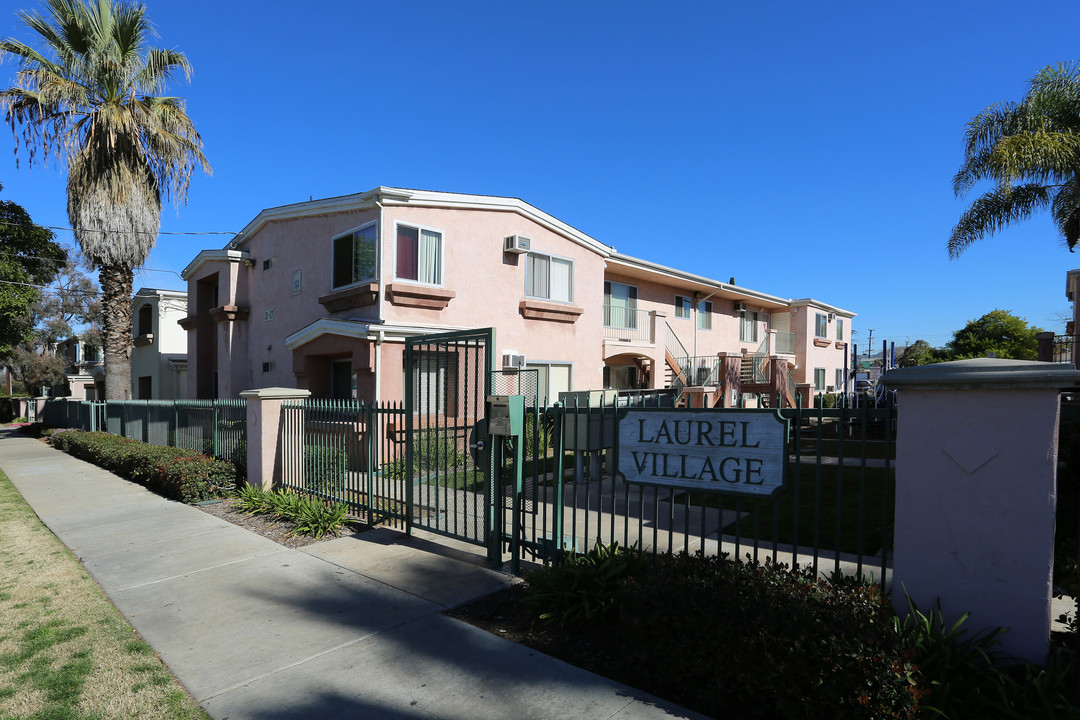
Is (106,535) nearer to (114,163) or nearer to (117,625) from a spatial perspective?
(117,625)

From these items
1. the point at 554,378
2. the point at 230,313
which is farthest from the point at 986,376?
the point at 230,313

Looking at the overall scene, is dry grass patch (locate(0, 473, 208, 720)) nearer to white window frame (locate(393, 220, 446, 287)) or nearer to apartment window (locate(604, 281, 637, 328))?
white window frame (locate(393, 220, 446, 287))

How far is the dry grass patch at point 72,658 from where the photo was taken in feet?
12.0

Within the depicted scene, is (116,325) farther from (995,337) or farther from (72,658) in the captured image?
(995,337)

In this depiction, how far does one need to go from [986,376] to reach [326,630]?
16.1ft

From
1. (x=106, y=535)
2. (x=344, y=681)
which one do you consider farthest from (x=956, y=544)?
(x=106, y=535)

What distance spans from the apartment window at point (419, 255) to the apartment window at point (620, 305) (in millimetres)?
7546

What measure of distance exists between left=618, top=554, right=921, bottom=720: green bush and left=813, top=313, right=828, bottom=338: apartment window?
98.5 ft

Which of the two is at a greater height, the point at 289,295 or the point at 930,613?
the point at 289,295

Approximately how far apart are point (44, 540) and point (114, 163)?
521 inches

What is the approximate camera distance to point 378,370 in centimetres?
1316

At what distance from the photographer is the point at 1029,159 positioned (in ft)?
Answer: 41.0

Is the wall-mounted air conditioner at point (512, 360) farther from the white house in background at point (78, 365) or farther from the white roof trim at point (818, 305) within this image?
the white house in background at point (78, 365)

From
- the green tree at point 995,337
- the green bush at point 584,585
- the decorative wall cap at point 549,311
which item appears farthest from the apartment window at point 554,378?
the green tree at point 995,337
